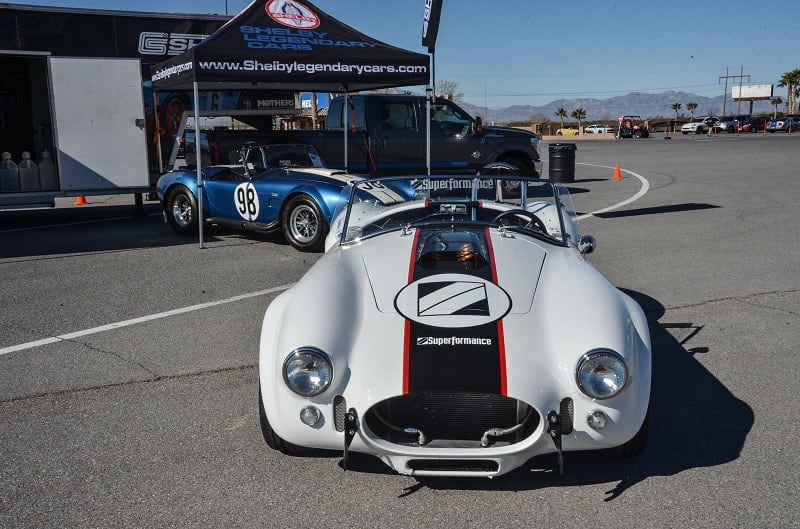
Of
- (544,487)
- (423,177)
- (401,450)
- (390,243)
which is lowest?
(544,487)

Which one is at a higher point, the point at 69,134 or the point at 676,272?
the point at 69,134

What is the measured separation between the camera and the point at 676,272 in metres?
7.45

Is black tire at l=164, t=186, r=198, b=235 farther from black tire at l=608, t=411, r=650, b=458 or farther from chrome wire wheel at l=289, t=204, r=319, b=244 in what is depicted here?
black tire at l=608, t=411, r=650, b=458

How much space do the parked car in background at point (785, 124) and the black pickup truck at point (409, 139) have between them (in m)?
46.7

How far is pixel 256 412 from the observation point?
4035 millimetres

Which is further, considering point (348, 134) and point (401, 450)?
point (348, 134)

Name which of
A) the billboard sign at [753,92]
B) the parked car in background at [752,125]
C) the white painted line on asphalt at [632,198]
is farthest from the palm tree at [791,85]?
the white painted line on asphalt at [632,198]

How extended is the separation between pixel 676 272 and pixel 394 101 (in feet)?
23.7

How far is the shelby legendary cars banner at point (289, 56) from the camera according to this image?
9.02 meters

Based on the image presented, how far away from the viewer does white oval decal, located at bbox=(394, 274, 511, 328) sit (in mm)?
3395

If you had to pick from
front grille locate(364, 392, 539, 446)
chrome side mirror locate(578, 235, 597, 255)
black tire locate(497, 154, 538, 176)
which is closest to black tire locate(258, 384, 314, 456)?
front grille locate(364, 392, 539, 446)

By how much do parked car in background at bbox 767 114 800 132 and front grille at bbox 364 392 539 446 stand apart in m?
57.3

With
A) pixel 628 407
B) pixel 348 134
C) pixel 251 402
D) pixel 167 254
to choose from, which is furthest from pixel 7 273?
pixel 628 407

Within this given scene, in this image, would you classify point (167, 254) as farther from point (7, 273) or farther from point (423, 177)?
point (423, 177)
